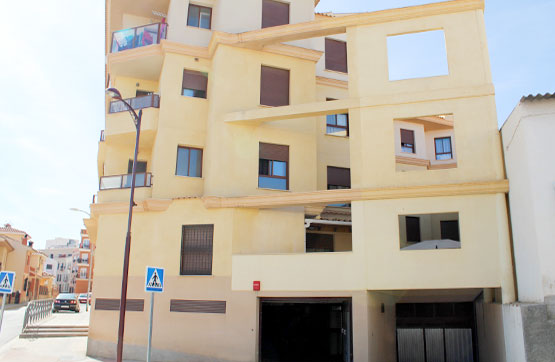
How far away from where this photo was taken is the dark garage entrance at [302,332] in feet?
59.9

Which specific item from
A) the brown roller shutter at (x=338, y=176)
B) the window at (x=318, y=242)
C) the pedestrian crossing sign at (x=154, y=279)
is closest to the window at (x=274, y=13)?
the brown roller shutter at (x=338, y=176)

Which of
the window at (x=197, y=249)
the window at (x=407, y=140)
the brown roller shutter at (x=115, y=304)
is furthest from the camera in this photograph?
the window at (x=407, y=140)

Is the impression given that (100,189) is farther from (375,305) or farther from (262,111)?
(375,305)

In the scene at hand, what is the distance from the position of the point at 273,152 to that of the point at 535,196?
958 cm

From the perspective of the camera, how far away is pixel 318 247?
2289cm

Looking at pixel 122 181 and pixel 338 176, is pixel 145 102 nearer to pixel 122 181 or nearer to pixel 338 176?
pixel 122 181

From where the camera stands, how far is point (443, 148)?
30.3m

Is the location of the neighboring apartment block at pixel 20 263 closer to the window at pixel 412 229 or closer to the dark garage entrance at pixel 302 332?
the dark garage entrance at pixel 302 332

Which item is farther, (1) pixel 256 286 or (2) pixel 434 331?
(2) pixel 434 331

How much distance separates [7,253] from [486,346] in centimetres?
4892

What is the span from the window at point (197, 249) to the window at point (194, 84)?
567 cm

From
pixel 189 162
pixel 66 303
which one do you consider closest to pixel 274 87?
pixel 189 162

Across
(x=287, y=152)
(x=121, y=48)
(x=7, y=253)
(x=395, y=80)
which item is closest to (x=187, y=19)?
(x=121, y=48)

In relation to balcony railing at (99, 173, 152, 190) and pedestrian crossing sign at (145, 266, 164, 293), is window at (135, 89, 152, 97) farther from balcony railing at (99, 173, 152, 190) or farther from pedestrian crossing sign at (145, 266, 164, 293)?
pedestrian crossing sign at (145, 266, 164, 293)
